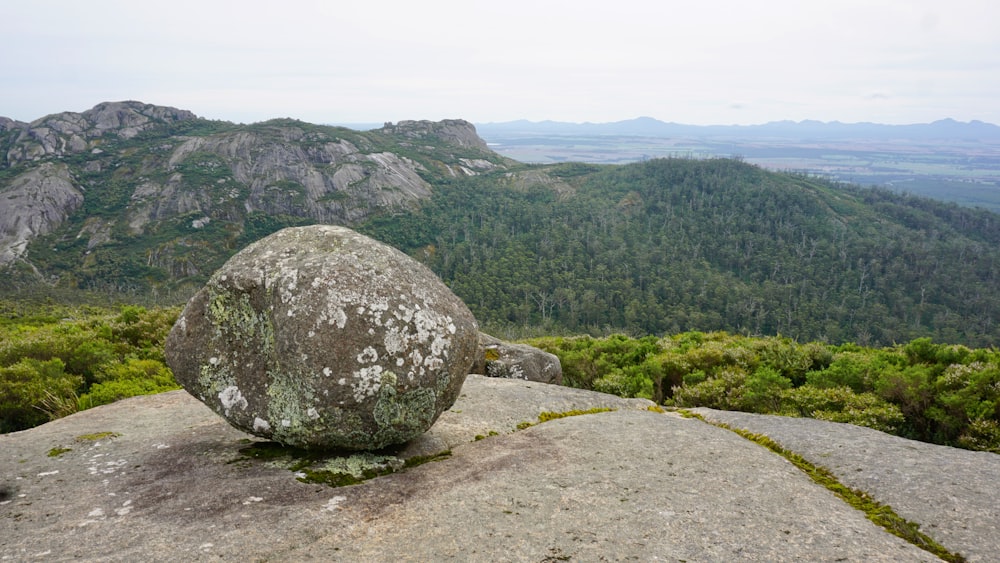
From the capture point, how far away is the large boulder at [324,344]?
8789 millimetres

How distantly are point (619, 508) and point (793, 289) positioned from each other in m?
170

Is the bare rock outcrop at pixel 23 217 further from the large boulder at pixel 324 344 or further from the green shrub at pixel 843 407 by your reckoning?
the green shrub at pixel 843 407

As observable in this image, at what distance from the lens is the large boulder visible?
879 cm

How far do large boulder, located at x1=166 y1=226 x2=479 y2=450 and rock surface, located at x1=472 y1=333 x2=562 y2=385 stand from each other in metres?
8.86

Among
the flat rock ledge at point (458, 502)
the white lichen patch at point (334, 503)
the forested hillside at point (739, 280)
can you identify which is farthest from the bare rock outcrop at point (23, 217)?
the white lichen patch at point (334, 503)

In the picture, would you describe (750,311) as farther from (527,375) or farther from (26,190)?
(26,190)

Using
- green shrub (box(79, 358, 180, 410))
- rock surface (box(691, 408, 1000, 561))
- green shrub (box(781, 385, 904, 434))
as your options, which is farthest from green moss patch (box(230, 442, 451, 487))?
green shrub (box(781, 385, 904, 434))

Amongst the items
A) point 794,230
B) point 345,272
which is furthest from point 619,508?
point 794,230

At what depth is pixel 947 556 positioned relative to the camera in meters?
6.41

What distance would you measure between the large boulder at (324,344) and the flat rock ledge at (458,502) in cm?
97

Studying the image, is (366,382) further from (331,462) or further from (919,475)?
(919,475)

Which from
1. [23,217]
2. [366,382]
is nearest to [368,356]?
[366,382]

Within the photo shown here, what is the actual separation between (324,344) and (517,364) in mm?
11166

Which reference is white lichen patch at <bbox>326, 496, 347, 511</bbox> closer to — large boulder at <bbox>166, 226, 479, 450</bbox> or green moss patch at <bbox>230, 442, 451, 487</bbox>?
green moss patch at <bbox>230, 442, 451, 487</bbox>
